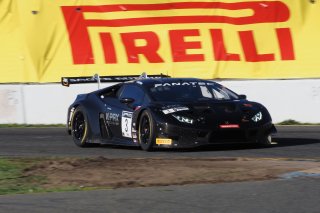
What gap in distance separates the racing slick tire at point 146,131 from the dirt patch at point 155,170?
1.51 metres

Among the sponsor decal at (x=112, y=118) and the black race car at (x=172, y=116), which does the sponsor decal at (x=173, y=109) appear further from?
the sponsor decal at (x=112, y=118)

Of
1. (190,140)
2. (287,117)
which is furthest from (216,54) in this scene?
(190,140)

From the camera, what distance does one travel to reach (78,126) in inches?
579

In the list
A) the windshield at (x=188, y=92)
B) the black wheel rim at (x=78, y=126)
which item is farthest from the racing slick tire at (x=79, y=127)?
the windshield at (x=188, y=92)

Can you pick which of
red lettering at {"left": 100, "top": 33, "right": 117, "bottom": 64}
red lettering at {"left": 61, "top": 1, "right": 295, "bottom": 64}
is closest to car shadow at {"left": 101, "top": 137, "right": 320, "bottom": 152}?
red lettering at {"left": 61, "top": 1, "right": 295, "bottom": 64}

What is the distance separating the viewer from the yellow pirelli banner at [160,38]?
19.4 meters

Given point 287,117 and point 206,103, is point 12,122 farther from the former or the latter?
point 206,103

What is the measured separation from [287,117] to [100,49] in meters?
4.80

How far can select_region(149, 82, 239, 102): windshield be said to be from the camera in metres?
13.2

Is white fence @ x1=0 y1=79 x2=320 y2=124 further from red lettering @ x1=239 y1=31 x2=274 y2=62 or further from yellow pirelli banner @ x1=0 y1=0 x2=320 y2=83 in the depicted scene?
red lettering @ x1=239 y1=31 x2=274 y2=62

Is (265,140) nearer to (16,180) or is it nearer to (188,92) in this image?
(188,92)

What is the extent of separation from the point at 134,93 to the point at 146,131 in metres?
1.03

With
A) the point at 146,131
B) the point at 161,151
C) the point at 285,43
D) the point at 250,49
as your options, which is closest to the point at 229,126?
the point at 161,151

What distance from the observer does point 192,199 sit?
795cm
